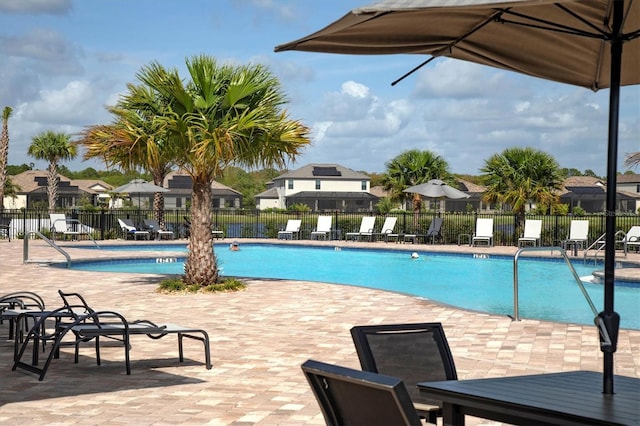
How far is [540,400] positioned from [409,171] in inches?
1141

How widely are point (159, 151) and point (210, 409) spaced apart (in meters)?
7.82

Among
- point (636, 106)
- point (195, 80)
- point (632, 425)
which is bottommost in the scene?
point (632, 425)

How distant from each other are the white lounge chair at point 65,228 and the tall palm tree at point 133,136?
14247 millimetres

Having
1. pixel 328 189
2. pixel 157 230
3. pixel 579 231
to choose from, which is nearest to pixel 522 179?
pixel 579 231

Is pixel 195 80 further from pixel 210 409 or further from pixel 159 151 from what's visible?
pixel 210 409

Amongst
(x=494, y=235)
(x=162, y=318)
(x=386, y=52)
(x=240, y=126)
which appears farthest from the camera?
(x=494, y=235)

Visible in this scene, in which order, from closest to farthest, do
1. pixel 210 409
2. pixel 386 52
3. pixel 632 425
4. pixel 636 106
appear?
pixel 632 425 → pixel 636 106 → pixel 386 52 → pixel 210 409

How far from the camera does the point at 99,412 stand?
5.66 m

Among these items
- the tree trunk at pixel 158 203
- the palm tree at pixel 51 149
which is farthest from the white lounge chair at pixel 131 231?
the palm tree at pixel 51 149

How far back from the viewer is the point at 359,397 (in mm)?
2729

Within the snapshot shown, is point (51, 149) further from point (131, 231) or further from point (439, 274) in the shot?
point (439, 274)

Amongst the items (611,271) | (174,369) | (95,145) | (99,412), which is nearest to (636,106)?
(611,271)

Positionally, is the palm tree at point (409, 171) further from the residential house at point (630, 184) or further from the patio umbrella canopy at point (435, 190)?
the residential house at point (630, 184)

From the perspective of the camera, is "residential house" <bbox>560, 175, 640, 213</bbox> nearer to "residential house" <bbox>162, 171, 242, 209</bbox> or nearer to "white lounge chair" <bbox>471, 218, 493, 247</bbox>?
"white lounge chair" <bbox>471, 218, 493, 247</bbox>
